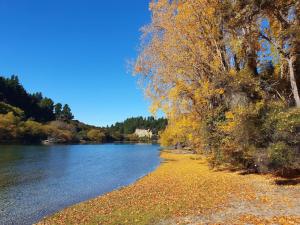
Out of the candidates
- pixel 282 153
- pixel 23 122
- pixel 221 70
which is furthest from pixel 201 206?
pixel 23 122

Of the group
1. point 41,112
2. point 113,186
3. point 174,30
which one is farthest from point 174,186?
point 41,112

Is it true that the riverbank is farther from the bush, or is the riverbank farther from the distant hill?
the distant hill

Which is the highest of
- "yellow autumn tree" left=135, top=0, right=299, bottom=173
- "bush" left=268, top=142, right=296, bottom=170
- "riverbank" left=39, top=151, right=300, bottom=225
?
"yellow autumn tree" left=135, top=0, right=299, bottom=173

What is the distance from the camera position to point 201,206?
14.7 m

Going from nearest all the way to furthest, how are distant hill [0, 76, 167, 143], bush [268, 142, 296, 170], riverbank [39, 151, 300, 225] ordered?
riverbank [39, 151, 300, 225] < bush [268, 142, 296, 170] < distant hill [0, 76, 167, 143]

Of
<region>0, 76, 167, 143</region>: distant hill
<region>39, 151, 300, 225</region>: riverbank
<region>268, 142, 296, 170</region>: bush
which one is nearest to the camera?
<region>39, 151, 300, 225</region>: riverbank

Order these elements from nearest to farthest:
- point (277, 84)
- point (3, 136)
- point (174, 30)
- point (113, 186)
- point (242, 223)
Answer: point (242, 223), point (277, 84), point (113, 186), point (174, 30), point (3, 136)

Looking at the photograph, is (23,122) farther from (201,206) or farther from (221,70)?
(201,206)

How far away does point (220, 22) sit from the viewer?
25250 mm

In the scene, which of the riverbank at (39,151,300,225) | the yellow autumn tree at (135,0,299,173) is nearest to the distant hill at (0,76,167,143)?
the yellow autumn tree at (135,0,299,173)

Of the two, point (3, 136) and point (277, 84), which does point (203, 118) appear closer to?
point (277, 84)

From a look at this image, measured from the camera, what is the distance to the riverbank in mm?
12500

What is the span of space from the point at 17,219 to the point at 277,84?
1958 centimetres

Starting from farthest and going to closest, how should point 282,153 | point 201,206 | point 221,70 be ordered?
point 221,70, point 282,153, point 201,206
